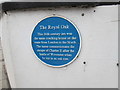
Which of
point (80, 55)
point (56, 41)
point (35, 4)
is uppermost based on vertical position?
point (35, 4)

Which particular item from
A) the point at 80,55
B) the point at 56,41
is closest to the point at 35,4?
the point at 56,41

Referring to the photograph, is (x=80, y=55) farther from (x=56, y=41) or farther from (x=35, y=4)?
(x=35, y=4)

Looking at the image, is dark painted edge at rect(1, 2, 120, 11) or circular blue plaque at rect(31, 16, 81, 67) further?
circular blue plaque at rect(31, 16, 81, 67)

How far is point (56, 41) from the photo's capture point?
1.83 meters

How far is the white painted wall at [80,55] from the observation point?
5.64 feet

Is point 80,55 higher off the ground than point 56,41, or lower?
lower

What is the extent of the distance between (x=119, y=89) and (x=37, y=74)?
90cm

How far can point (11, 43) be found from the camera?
195cm

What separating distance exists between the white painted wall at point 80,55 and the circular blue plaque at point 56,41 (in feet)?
0.18

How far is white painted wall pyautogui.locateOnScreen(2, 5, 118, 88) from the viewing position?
1.72 meters

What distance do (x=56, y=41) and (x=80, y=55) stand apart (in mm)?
290

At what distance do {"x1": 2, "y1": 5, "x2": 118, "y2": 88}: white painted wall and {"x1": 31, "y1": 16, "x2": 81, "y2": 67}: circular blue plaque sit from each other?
54 millimetres

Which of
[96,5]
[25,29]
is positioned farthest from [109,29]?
[25,29]

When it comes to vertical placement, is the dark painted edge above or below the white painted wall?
above
